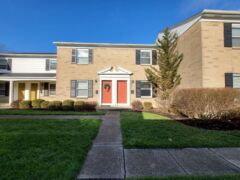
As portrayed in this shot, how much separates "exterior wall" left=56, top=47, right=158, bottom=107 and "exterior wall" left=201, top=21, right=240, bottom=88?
5.61 metres

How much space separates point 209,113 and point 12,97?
1786 centimetres

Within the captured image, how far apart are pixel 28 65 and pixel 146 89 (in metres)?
13.2

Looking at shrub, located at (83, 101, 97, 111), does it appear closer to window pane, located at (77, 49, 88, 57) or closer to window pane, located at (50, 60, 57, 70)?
window pane, located at (77, 49, 88, 57)

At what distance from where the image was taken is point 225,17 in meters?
12.5

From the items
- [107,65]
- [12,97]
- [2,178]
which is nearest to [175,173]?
[2,178]

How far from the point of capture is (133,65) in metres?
16.6

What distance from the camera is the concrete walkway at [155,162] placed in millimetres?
3461

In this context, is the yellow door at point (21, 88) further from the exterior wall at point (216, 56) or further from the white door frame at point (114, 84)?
the exterior wall at point (216, 56)

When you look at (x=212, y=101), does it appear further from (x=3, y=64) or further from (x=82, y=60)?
(x=3, y=64)

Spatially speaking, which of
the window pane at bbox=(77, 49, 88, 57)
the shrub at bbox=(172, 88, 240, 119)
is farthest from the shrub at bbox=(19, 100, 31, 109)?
the shrub at bbox=(172, 88, 240, 119)

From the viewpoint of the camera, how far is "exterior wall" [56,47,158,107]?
16203 mm

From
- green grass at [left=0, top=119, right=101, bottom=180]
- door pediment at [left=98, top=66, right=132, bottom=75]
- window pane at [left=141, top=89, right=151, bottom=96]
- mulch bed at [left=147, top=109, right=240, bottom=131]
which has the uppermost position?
door pediment at [left=98, top=66, right=132, bottom=75]

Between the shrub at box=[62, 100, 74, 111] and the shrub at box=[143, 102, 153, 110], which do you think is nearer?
the shrub at box=[62, 100, 74, 111]

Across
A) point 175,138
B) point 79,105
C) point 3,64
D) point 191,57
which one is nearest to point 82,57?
point 79,105
